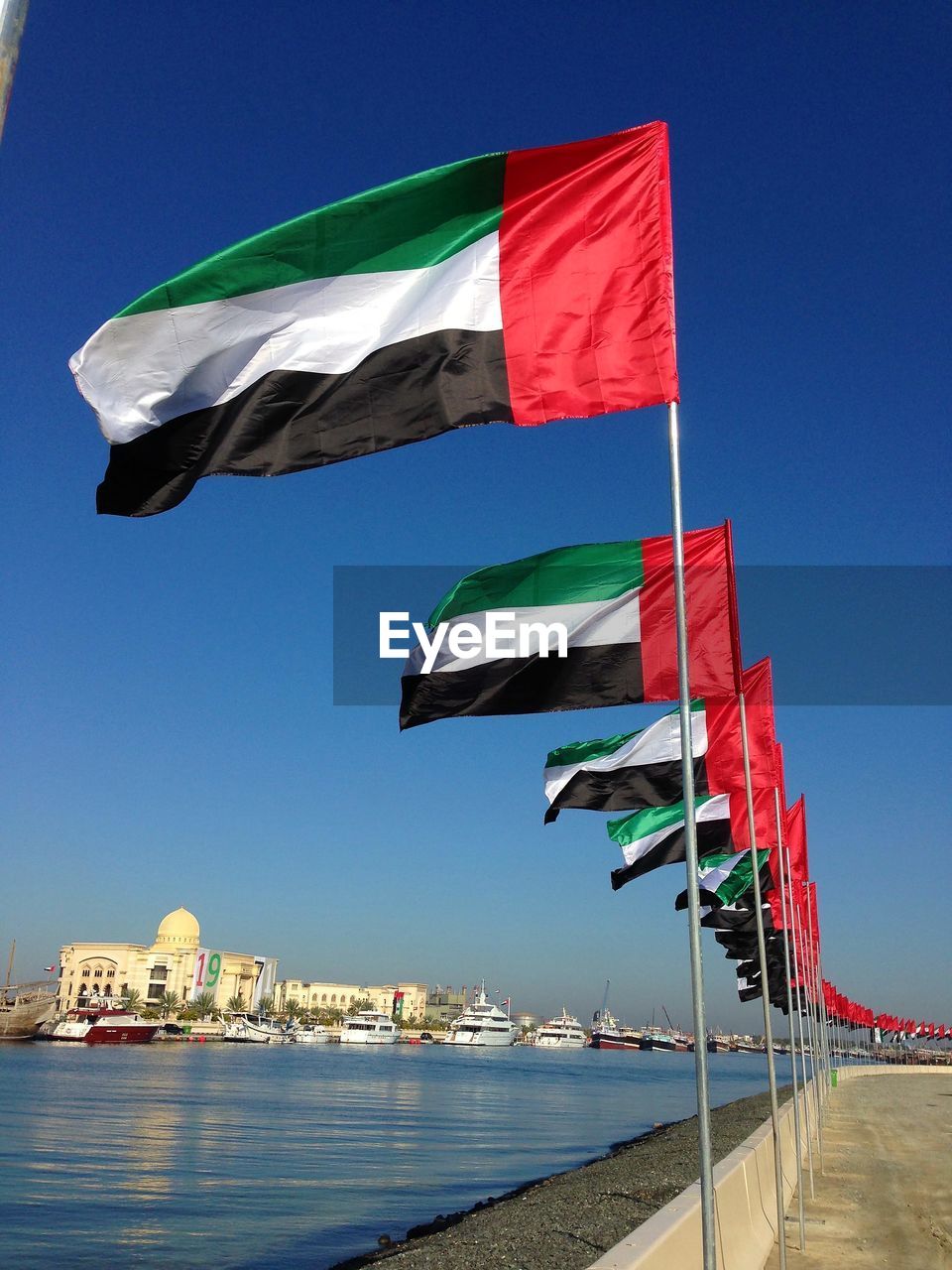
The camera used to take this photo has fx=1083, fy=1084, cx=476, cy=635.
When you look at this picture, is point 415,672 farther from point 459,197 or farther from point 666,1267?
point 666,1267

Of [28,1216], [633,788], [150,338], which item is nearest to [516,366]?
[150,338]

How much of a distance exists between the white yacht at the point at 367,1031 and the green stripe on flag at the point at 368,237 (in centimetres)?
17444

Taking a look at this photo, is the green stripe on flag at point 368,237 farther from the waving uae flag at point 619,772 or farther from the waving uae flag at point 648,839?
the waving uae flag at point 648,839

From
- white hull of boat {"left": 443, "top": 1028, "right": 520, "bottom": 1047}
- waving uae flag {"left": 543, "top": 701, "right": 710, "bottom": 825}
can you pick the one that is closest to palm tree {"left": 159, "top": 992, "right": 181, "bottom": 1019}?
white hull of boat {"left": 443, "top": 1028, "right": 520, "bottom": 1047}

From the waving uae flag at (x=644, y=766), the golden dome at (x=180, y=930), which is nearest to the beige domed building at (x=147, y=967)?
the golden dome at (x=180, y=930)

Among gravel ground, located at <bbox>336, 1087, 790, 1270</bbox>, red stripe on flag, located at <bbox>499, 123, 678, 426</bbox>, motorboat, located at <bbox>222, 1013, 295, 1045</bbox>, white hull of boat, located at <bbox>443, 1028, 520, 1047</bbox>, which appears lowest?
white hull of boat, located at <bbox>443, 1028, 520, 1047</bbox>

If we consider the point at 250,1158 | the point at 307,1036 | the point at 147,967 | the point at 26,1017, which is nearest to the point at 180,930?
the point at 147,967

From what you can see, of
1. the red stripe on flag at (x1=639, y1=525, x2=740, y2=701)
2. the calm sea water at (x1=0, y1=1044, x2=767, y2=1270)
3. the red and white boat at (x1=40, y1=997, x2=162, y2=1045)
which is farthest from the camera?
the red and white boat at (x1=40, y1=997, x2=162, y2=1045)

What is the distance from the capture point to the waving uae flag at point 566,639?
32.0 feet

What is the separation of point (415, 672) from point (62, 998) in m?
172

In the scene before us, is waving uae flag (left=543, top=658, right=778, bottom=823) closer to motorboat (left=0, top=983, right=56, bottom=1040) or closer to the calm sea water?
the calm sea water

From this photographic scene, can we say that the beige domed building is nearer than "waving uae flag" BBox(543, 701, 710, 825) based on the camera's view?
No

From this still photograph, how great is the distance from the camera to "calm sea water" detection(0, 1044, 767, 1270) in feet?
64.9

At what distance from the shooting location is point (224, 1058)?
9625cm
